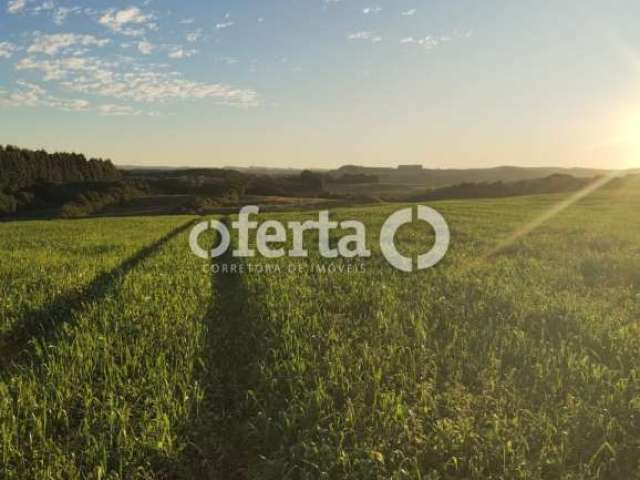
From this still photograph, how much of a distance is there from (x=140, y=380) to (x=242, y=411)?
1467mm

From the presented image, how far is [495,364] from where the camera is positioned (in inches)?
236

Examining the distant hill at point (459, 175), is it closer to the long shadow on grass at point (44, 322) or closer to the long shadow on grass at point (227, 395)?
the long shadow on grass at point (44, 322)

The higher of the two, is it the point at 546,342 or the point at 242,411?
the point at 546,342

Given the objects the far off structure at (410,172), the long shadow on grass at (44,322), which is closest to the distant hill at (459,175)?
the far off structure at (410,172)

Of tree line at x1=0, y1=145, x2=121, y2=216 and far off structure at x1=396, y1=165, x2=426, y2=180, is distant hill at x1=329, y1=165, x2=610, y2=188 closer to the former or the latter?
far off structure at x1=396, y1=165, x2=426, y2=180

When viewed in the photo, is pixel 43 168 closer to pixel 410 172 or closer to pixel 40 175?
pixel 40 175

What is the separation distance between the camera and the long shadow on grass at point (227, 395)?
457cm

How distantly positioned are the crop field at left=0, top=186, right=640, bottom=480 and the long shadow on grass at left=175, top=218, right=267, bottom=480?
0.02 m

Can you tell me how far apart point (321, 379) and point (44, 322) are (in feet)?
20.3

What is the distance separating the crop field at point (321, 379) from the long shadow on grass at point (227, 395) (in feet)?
0.08

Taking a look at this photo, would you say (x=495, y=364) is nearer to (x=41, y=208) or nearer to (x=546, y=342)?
(x=546, y=342)

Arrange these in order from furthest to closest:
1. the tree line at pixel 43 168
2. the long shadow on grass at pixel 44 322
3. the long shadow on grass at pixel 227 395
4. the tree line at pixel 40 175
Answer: the tree line at pixel 43 168
the tree line at pixel 40 175
the long shadow on grass at pixel 44 322
the long shadow on grass at pixel 227 395

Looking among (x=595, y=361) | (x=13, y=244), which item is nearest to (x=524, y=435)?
(x=595, y=361)

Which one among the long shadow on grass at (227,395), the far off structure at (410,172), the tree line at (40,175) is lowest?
the long shadow on grass at (227,395)
